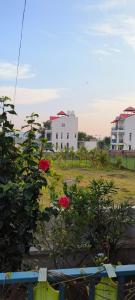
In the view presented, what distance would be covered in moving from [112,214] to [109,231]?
0.30 ft

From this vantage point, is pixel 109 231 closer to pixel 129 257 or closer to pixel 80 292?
pixel 129 257

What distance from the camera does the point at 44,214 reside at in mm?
1649

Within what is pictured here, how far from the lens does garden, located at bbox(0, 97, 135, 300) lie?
1.55 m

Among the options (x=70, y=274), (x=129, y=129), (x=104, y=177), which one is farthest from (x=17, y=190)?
(x=129, y=129)

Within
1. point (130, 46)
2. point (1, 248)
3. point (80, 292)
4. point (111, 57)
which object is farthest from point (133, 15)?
point (80, 292)

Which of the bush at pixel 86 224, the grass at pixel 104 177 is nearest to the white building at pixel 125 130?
the grass at pixel 104 177

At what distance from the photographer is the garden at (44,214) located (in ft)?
5.09

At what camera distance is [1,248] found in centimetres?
158

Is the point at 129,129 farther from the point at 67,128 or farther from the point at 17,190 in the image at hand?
the point at 17,190

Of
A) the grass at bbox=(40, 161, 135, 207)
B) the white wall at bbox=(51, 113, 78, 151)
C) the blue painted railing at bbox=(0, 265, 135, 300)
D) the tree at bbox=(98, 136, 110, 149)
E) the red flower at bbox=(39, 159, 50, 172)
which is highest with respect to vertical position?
the white wall at bbox=(51, 113, 78, 151)

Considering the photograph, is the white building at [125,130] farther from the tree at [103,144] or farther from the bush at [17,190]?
the bush at [17,190]

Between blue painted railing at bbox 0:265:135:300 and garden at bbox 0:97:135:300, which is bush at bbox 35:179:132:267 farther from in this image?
blue painted railing at bbox 0:265:135:300

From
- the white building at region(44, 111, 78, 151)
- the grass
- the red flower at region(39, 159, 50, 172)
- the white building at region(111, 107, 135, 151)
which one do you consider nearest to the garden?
the red flower at region(39, 159, 50, 172)

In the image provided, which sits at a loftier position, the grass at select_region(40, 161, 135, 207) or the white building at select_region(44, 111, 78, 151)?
the white building at select_region(44, 111, 78, 151)
